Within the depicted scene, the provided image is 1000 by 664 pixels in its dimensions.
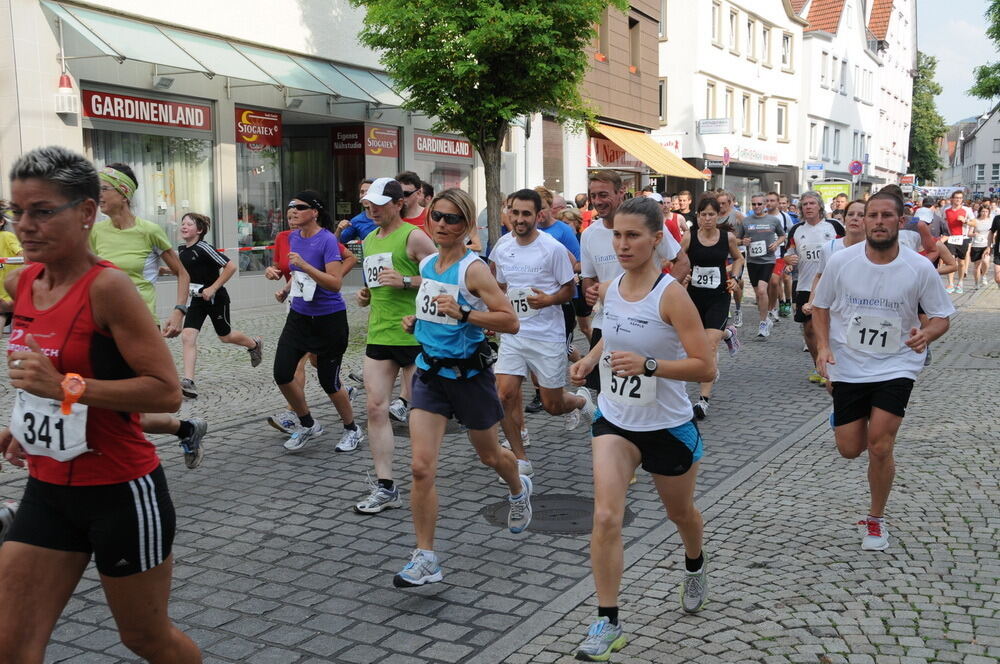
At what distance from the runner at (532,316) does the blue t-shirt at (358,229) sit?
115 inches

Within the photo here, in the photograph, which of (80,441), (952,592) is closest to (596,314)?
(952,592)

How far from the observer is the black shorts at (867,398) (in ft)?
17.4

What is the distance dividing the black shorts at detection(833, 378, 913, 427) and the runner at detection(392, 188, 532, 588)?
1891mm

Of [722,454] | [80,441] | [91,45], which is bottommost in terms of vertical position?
[722,454]

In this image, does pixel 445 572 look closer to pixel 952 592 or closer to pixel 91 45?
pixel 952 592

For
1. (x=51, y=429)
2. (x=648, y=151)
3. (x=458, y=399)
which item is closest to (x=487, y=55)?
(x=458, y=399)

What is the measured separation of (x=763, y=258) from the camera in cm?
1477

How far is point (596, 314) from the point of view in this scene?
20.4 ft

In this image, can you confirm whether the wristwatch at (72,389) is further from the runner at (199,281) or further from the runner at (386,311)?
the runner at (199,281)

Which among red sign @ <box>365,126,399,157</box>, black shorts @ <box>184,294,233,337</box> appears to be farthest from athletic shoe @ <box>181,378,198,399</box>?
red sign @ <box>365,126,399,157</box>

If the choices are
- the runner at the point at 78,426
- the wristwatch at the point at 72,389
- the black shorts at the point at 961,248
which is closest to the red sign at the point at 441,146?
the black shorts at the point at 961,248

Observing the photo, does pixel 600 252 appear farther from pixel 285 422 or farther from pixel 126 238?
pixel 126 238

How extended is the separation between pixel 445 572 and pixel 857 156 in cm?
6086

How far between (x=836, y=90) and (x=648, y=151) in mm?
27175
